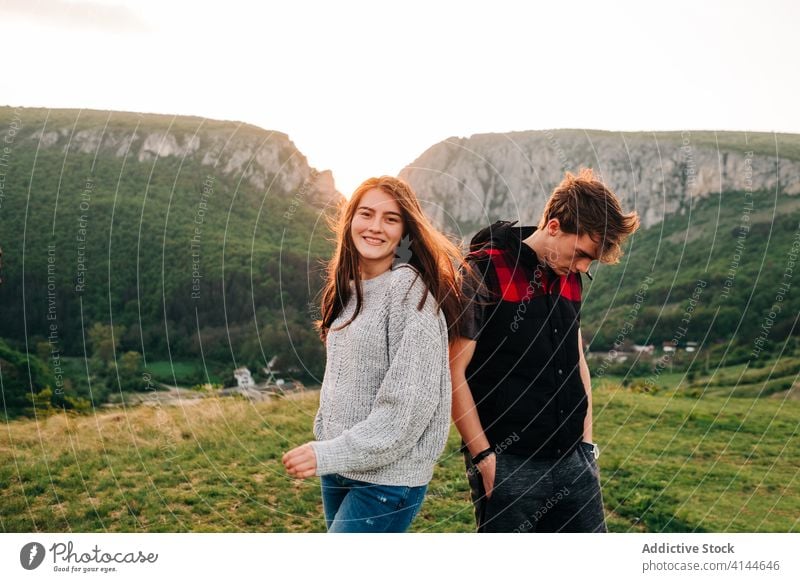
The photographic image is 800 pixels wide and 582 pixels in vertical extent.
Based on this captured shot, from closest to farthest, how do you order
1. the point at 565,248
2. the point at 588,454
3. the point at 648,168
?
1. the point at 565,248
2. the point at 588,454
3. the point at 648,168

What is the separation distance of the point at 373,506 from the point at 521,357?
35.5 inches

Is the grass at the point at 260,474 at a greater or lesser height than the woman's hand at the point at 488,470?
lesser

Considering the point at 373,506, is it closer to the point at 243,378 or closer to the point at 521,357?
the point at 521,357

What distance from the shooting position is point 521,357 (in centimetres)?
342

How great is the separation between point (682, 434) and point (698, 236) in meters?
18.4

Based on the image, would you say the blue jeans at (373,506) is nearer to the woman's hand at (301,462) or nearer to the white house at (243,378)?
the woman's hand at (301,462)

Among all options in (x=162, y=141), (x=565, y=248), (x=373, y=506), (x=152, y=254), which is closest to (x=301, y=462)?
(x=373, y=506)

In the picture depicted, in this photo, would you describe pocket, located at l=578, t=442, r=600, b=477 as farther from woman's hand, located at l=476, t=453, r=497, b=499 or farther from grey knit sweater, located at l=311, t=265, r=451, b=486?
grey knit sweater, located at l=311, t=265, r=451, b=486

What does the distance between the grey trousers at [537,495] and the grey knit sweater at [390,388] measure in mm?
531

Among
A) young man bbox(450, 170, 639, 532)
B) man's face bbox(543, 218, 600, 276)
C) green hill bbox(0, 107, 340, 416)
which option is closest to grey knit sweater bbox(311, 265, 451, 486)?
young man bbox(450, 170, 639, 532)

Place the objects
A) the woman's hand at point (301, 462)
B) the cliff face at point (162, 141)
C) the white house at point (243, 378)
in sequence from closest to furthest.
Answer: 1. the woman's hand at point (301, 462)
2. the white house at point (243, 378)
3. the cliff face at point (162, 141)

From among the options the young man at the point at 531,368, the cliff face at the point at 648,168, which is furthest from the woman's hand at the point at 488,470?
the cliff face at the point at 648,168

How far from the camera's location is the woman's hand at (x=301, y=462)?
2898mm

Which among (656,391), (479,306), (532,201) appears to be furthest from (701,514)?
(532,201)
